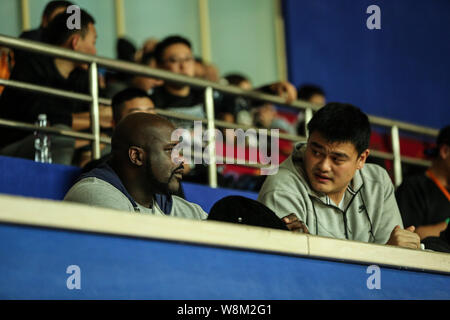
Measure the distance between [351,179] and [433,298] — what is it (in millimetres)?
776

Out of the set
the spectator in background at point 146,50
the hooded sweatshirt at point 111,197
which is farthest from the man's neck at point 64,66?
the hooded sweatshirt at point 111,197

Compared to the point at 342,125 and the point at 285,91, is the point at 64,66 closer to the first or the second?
the point at 285,91

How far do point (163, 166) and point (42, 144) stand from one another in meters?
1.08

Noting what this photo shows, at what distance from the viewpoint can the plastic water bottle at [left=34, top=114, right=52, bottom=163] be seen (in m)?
3.61

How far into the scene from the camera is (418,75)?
8.11 metres

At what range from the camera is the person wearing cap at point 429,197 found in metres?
3.91

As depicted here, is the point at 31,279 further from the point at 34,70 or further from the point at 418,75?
the point at 418,75

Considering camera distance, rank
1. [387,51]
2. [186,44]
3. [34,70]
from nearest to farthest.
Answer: [34,70]
[186,44]
[387,51]

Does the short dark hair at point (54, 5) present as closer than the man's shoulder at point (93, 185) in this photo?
No

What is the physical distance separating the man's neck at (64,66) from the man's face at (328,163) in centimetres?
132

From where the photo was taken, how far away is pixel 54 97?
3.77 metres

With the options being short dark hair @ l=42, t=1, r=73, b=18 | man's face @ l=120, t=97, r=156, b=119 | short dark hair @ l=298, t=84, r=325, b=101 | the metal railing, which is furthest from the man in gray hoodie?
short dark hair @ l=298, t=84, r=325, b=101

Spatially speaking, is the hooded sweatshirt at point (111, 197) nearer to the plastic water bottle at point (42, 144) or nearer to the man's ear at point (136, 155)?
the man's ear at point (136, 155)
